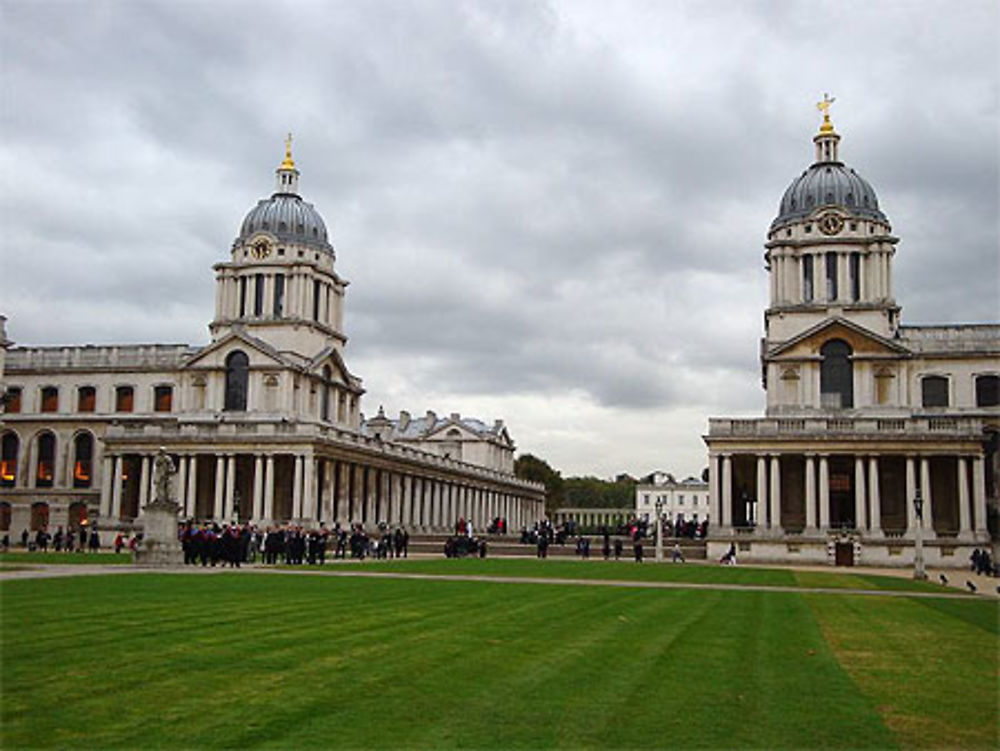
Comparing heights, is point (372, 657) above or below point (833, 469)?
below

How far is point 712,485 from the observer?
73.4 m

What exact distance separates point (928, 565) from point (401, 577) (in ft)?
137

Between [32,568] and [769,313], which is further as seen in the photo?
[769,313]

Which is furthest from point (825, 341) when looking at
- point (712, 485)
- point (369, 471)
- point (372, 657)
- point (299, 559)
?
point (372, 657)

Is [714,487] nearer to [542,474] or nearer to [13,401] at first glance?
[13,401]

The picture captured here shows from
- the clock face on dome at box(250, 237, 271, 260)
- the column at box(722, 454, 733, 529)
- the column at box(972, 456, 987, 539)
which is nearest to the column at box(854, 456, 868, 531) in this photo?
the column at box(972, 456, 987, 539)

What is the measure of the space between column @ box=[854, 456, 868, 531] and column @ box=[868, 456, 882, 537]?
1.65 feet

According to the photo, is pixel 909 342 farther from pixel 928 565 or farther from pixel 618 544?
pixel 618 544

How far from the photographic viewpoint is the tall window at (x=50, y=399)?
97.9 meters

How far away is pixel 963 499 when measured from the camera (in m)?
68.9

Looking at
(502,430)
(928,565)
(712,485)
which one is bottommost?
(928,565)

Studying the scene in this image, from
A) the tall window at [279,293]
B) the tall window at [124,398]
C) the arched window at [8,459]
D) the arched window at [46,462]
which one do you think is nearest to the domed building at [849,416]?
the tall window at [279,293]

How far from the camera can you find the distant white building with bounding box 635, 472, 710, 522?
179 m

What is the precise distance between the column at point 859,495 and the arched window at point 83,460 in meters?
64.6
